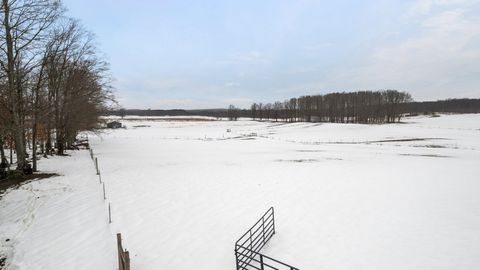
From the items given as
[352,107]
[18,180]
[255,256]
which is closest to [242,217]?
[255,256]

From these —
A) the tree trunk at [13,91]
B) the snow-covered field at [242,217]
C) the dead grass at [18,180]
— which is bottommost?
the snow-covered field at [242,217]

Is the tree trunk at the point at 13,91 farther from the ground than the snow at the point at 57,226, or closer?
farther from the ground

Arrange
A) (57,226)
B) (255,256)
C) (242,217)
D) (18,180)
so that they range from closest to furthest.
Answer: (255,256) < (57,226) < (242,217) < (18,180)

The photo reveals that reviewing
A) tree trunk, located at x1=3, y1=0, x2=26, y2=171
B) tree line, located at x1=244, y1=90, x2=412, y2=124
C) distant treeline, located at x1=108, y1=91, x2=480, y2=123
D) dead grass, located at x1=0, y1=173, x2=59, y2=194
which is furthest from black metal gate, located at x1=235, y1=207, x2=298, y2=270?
tree line, located at x1=244, y1=90, x2=412, y2=124

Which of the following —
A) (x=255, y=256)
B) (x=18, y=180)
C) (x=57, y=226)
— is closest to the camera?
(x=255, y=256)

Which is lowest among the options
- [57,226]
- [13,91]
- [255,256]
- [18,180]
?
[255,256]

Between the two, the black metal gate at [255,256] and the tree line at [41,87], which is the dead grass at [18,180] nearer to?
the tree line at [41,87]

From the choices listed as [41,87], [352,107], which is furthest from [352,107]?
[41,87]

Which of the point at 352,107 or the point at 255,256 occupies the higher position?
the point at 352,107

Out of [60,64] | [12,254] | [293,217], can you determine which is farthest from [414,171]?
[60,64]

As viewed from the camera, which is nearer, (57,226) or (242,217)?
(57,226)

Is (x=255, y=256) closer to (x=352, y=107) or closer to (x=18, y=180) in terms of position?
(x=18, y=180)

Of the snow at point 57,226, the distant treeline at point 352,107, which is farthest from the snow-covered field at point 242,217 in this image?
the distant treeline at point 352,107

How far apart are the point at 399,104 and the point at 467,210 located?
118 m
